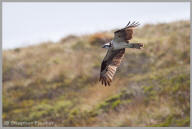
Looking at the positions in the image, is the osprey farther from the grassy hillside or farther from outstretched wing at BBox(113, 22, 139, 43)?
the grassy hillside

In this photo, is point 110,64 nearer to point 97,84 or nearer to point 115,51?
point 115,51

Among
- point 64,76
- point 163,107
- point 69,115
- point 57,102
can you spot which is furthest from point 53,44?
point 163,107

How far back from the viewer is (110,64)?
780cm

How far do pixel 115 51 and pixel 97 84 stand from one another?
330 inches

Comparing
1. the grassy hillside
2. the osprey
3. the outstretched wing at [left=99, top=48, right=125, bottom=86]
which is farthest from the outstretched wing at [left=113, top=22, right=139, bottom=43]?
the grassy hillside

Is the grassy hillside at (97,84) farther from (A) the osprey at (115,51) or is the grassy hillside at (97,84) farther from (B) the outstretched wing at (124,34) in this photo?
(B) the outstretched wing at (124,34)

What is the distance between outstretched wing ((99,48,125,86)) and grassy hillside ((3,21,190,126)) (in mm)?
5166

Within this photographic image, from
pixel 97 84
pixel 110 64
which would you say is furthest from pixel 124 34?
pixel 97 84

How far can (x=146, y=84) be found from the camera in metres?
14.9

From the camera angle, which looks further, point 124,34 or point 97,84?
point 97,84

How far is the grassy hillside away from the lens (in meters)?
13.5

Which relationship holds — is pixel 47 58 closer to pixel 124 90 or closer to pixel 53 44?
pixel 53 44

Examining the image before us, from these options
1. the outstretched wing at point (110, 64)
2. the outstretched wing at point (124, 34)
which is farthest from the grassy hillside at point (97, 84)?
the outstretched wing at point (124, 34)

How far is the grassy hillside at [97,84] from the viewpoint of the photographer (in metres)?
13.5
